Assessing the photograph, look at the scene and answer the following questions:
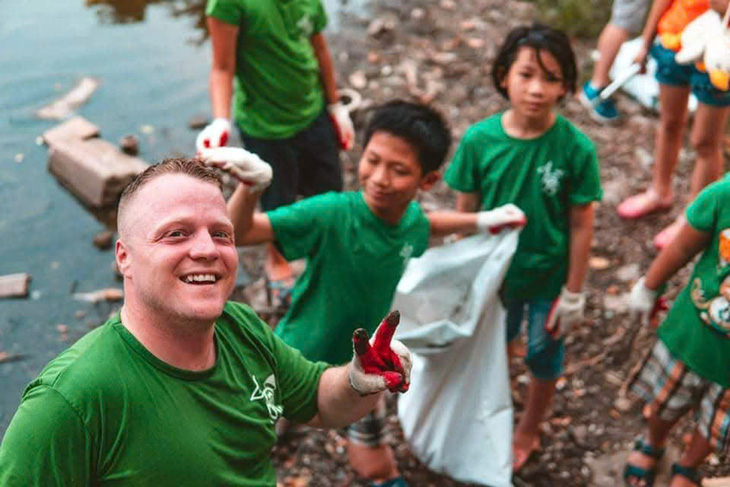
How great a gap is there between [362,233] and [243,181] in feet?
1.38

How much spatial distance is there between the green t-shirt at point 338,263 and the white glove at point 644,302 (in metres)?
0.85

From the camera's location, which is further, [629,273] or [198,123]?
[198,123]

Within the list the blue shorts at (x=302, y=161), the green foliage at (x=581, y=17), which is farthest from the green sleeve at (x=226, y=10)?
the green foliage at (x=581, y=17)

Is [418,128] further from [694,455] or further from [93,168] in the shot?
[93,168]

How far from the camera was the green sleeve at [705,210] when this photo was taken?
7.48ft

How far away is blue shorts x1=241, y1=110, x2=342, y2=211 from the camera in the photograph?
347cm

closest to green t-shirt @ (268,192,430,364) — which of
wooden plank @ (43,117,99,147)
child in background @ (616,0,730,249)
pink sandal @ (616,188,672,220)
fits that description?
child in background @ (616,0,730,249)

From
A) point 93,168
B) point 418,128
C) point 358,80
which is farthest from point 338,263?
point 358,80

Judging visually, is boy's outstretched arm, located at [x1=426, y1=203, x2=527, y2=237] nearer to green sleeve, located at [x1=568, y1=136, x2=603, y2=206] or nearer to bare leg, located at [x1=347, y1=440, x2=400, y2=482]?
green sleeve, located at [x1=568, y1=136, x2=603, y2=206]

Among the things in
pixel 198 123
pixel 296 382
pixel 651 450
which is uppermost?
pixel 296 382

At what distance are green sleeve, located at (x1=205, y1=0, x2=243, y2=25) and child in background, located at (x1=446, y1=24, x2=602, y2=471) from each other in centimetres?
105

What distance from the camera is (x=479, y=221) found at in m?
2.65

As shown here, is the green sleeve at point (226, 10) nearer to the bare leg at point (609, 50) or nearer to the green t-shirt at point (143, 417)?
the green t-shirt at point (143, 417)

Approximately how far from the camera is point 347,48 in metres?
6.08
